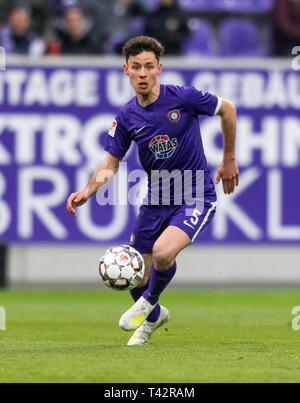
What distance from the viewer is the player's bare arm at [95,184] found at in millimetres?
8273

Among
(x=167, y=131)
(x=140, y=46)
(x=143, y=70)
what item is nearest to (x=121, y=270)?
(x=167, y=131)

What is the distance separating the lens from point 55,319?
1135cm

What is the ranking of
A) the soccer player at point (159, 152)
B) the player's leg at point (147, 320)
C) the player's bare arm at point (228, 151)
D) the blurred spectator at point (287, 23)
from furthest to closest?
the blurred spectator at point (287, 23), the player's bare arm at point (228, 151), the player's leg at point (147, 320), the soccer player at point (159, 152)

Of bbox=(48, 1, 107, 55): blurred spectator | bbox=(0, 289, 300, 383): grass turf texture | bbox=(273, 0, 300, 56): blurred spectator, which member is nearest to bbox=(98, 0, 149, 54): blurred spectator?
bbox=(48, 1, 107, 55): blurred spectator

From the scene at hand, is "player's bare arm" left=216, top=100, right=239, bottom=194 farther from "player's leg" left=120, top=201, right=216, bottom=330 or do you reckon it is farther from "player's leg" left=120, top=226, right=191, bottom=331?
"player's leg" left=120, top=226, right=191, bottom=331

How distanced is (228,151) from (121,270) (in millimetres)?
1467

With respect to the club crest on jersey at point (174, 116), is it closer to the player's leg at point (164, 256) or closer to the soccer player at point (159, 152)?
the soccer player at point (159, 152)

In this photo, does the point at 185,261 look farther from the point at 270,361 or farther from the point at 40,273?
the point at 270,361

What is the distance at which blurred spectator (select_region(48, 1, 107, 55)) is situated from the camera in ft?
54.0

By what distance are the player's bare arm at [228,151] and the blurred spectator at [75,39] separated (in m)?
8.24

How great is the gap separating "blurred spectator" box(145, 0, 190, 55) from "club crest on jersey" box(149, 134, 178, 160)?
845 centimetres

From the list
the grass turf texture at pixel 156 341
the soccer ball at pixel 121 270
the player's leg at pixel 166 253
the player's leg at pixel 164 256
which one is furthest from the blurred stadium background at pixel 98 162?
the soccer ball at pixel 121 270

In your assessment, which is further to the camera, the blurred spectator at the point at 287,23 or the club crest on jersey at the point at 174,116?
the blurred spectator at the point at 287,23

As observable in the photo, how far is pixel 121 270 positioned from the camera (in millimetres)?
8117
